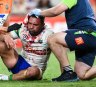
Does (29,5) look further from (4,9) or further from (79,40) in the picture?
(79,40)

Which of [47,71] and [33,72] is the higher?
[33,72]

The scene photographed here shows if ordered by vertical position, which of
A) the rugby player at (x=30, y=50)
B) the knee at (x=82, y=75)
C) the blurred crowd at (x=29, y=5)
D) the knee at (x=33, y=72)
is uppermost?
the rugby player at (x=30, y=50)

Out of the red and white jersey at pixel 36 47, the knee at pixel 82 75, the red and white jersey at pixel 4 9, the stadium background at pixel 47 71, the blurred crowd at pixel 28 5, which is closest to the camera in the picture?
the stadium background at pixel 47 71

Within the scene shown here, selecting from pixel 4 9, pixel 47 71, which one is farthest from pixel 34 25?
pixel 47 71

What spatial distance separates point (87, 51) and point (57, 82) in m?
0.84

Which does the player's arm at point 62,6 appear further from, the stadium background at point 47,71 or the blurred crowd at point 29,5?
the blurred crowd at point 29,5

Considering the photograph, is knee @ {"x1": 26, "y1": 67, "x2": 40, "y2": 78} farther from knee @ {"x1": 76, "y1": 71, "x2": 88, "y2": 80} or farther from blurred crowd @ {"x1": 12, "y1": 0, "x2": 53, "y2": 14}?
blurred crowd @ {"x1": 12, "y1": 0, "x2": 53, "y2": 14}

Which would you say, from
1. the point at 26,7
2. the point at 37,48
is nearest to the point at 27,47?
the point at 37,48

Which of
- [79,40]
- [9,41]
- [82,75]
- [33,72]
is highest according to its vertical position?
[9,41]

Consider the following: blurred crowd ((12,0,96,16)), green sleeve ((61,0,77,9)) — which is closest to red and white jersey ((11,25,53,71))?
green sleeve ((61,0,77,9))

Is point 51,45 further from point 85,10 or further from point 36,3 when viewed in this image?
point 36,3

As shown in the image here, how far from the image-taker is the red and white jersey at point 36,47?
334 inches

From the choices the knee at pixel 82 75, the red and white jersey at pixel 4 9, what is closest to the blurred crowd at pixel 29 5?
the red and white jersey at pixel 4 9

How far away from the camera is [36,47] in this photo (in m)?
8.49
